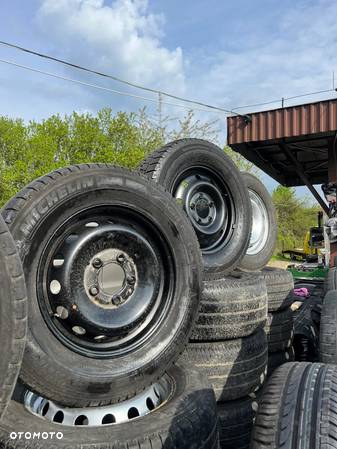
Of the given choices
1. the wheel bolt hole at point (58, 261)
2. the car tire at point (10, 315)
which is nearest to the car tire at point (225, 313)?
the wheel bolt hole at point (58, 261)

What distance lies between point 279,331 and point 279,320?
0.33 feet

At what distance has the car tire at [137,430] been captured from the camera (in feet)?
5.72

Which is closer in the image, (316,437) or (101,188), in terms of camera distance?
(316,437)

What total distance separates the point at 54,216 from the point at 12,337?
645mm

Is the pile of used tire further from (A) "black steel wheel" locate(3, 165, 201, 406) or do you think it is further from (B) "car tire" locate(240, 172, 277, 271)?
(B) "car tire" locate(240, 172, 277, 271)

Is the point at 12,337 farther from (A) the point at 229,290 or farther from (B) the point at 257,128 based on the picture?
(B) the point at 257,128

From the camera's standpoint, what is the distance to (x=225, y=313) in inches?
114

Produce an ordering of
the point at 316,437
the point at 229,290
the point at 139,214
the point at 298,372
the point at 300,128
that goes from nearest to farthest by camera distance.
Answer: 1. the point at 316,437
2. the point at 298,372
3. the point at 139,214
4. the point at 229,290
5. the point at 300,128

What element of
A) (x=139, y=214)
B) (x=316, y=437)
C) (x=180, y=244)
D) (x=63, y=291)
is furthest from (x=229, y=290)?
(x=316, y=437)

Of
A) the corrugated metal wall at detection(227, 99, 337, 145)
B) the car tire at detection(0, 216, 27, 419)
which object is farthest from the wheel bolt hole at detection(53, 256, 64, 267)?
the corrugated metal wall at detection(227, 99, 337, 145)

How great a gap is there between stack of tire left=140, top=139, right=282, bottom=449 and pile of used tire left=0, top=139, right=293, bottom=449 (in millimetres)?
13

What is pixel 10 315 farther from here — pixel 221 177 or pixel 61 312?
pixel 221 177

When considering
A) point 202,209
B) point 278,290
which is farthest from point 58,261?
point 278,290

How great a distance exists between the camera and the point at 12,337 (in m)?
1.49
